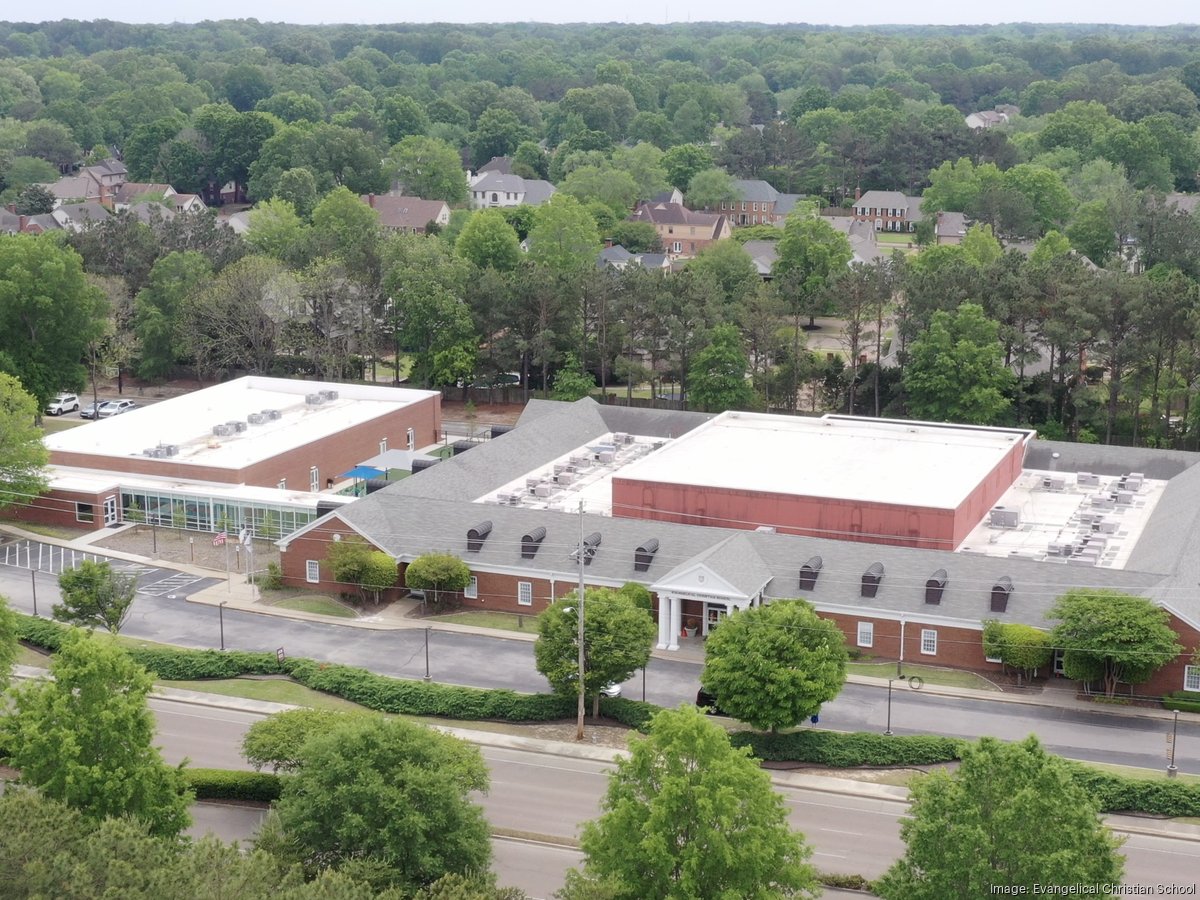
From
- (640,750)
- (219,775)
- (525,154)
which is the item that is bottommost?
(219,775)

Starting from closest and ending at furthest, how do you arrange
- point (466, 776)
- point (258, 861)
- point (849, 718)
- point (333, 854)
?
point (258, 861) → point (333, 854) → point (466, 776) → point (849, 718)

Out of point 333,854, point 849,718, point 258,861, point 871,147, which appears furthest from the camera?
point 871,147

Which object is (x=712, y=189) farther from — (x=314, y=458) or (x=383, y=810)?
(x=383, y=810)

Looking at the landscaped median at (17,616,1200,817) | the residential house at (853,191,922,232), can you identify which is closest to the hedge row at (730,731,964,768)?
the landscaped median at (17,616,1200,817)

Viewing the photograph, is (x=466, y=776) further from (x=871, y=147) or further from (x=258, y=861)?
(x=871, y=147)

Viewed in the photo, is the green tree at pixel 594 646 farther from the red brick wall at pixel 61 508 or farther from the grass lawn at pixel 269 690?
the red brick wall at pixel 61 508

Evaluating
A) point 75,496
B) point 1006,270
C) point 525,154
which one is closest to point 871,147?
point 525,154

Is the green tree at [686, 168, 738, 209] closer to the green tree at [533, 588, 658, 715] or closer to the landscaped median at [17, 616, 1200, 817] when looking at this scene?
the landscaped median at [17, 616, 1200, 817]
